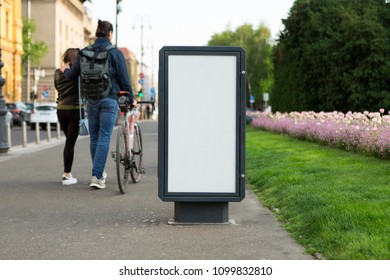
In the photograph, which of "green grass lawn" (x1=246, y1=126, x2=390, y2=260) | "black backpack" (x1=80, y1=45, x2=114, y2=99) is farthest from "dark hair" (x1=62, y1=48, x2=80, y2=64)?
"green grass lawn" (x1=246, y1=126, x2=390, y2=260)

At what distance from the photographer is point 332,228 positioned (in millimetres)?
6266

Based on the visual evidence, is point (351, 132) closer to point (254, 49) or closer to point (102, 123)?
point (102, 123)

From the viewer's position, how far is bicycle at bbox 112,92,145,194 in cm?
972

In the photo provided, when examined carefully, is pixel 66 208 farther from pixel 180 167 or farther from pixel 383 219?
pixel 383 219

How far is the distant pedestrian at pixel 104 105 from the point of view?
10.1m

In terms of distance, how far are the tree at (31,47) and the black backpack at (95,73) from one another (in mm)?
71378

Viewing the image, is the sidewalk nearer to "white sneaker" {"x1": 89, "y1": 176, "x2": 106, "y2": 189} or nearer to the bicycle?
"white sneaker" {"x1": 89, "y1": 176, "x2": 106, "y2": 189}

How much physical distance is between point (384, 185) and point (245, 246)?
3.19 metres

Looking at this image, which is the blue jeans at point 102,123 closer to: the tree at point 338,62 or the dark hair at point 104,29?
the dark hair at point 104,29

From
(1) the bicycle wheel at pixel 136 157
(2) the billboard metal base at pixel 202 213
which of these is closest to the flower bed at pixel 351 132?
(1) the bicycle wheel at pixel 136 157

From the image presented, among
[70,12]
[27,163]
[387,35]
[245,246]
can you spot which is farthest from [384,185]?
[70,12]

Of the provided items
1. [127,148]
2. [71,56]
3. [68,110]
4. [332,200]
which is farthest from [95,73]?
[332,200]

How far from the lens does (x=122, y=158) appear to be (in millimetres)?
9945

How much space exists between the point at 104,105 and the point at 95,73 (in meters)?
0.45
